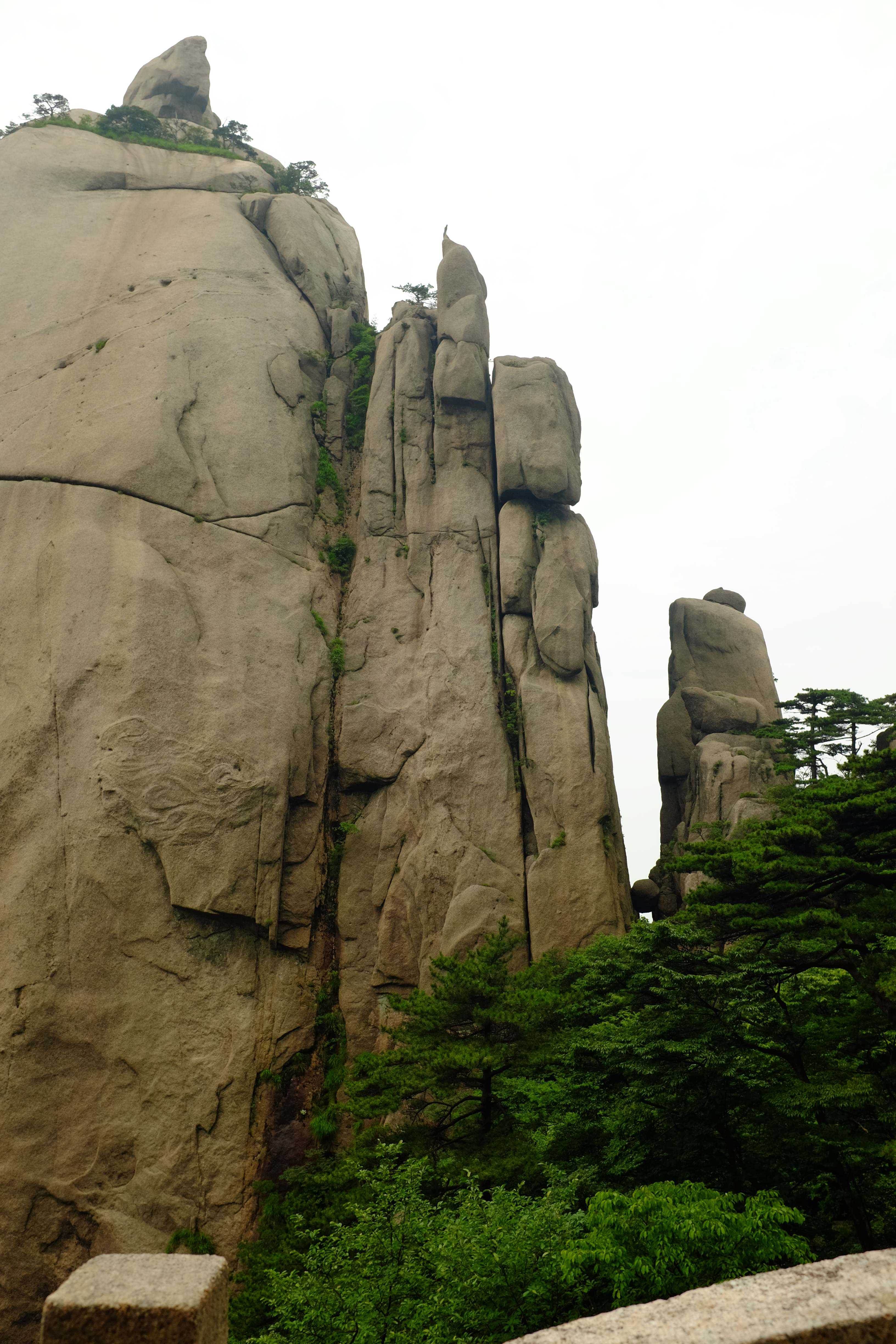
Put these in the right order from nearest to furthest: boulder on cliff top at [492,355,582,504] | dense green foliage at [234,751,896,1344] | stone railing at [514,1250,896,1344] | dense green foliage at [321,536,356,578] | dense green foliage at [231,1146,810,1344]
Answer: stone railing at [514,1250,896,1344], dense green foliage at [231,1146,810,1344], dense green foliage at [234,751,896,1344], boulder on cliff top at [492,355,582,504], dense green foliage at [321,536,356,578]

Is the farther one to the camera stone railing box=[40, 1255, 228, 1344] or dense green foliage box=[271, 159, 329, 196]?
dense green foliage box=[271, 159, 329, 196]

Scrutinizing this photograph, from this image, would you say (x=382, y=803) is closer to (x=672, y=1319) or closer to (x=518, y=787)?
(x=518, y=787)

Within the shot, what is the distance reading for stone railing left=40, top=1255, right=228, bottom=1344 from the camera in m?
3.78

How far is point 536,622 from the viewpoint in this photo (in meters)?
26.3

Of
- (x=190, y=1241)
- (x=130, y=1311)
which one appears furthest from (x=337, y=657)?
(x=130, y=1311)

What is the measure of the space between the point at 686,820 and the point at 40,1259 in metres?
20.8

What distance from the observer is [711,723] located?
2917 cm

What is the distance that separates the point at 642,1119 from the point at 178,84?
1877 inches

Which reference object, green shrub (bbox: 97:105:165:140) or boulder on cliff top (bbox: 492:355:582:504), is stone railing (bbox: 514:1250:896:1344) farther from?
green shrub (bbox: 97:105:165:140)

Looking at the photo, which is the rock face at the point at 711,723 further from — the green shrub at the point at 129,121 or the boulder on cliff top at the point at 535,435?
the green shrub at the point at 129,121

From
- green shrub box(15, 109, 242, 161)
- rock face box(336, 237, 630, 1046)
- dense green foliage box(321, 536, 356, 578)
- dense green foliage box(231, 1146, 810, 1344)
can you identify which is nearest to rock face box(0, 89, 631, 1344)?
rock face box(336, 237, 630, 1046)

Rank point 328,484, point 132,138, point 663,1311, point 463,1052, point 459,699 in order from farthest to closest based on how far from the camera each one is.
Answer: point 132,138
point 328,484
point 459,699
point 463,1052
point 663,1311

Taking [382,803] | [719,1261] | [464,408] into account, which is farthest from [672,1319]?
[464,408]

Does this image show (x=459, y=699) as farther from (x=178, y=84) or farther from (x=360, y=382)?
(x=178, y=84)
